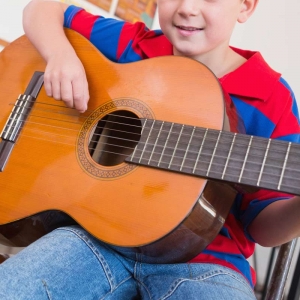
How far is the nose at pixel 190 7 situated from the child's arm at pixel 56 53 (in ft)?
0.84

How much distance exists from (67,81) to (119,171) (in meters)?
0.26

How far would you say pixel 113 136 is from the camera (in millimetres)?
860

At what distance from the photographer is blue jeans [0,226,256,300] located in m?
0.67

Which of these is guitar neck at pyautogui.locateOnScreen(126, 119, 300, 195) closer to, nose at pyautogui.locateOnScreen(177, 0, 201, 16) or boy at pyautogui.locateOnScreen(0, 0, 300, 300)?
boy at pyautogui.locateOnScreen(0, 0, 300, 300)

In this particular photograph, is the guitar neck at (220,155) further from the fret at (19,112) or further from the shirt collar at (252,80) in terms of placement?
the fret at (19,112)

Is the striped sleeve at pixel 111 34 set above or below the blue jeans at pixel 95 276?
above

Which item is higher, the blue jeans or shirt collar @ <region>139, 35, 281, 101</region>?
shirt collar @ <region>139, 35, 281, 101</region>

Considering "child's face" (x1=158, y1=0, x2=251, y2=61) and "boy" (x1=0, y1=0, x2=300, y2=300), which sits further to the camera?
"child's face" (x1=158, y1=0, x2=251, y2=61)

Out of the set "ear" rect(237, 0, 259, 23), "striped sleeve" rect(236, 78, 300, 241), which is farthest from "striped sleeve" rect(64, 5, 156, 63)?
"striped sleeve" rect(236, 78, 300, 241)

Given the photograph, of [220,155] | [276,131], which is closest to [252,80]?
[276,131]

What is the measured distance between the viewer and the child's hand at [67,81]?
86 cm

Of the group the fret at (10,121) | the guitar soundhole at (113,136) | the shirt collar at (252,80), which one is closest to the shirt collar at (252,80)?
the shirt collar at (252,80)

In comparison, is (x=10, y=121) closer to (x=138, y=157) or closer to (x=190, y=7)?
(x=138, y=157)

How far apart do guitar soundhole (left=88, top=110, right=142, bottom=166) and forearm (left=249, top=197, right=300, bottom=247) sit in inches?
12.0
